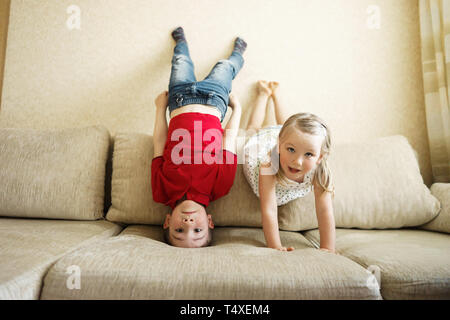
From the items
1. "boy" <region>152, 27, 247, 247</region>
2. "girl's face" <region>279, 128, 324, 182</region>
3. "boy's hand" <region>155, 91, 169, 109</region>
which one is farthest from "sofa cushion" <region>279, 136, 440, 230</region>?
"boy's hand" <region>155, 91, 169, 109</region>

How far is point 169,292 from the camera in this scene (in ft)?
2.48

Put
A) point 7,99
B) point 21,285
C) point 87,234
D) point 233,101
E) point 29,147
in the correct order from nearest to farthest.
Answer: point 21,285 → point 87,234 → point 29,147 → point 233,101 → point 7,99

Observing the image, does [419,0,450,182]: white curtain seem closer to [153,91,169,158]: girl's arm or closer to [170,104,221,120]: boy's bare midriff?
[170,104,221,120]: boy's bare midriff

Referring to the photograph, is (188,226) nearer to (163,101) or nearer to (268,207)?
(268,207)

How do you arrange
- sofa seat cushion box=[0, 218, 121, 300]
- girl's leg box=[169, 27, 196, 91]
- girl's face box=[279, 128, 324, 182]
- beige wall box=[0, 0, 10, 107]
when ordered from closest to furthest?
sofa seat cushion box=[0, 218, 121, 300] → girl's face box=[279, 128, 324, 182] → girl's leg box=[169, 27, 196, 91] → beige wall box=[0, 0, 10, 107]

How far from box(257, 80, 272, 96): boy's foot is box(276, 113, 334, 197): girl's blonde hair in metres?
0.60

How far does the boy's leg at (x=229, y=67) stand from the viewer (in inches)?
60.5

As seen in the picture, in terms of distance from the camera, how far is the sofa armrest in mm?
1289

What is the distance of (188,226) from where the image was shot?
3.70 ft

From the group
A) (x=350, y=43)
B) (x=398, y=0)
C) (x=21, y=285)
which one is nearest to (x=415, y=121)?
(x=350, y=43)

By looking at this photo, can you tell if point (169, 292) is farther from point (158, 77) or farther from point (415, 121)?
point (415, 121)

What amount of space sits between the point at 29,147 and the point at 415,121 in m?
2.36

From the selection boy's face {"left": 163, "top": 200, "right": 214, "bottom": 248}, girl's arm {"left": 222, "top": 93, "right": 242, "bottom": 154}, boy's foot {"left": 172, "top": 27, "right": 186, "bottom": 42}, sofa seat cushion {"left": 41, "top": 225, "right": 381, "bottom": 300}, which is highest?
Answer: boy's foot {"left": 172, "top": 27, "right": 186, "bottom": 42}

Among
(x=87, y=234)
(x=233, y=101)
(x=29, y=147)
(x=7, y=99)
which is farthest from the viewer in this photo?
(x=7, y=99)
